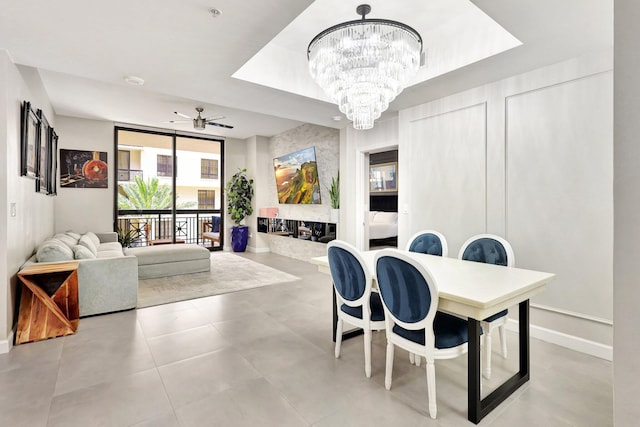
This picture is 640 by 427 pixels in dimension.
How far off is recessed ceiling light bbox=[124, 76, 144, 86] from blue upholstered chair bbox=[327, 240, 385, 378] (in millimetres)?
2741

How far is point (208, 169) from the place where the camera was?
26.9ft

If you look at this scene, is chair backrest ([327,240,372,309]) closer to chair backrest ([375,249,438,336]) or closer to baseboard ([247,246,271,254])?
chair backrest ([375,249,438,336])

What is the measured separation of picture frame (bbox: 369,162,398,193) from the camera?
7586 millimetres

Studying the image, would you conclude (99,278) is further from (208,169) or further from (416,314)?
(208,169)

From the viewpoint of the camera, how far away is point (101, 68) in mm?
3055

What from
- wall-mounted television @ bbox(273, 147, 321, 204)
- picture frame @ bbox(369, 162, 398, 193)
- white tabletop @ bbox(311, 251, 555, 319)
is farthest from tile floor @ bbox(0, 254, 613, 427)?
picture frame @ bbox(369, 162, 398, 193)

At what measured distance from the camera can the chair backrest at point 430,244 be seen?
10.3 ft

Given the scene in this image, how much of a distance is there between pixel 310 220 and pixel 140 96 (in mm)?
3678

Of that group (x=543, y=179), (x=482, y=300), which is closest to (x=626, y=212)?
(x=482, y=300)

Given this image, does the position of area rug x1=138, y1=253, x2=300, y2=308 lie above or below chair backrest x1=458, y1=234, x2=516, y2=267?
below

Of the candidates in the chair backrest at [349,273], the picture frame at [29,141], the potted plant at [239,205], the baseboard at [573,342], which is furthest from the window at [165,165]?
the baseboard at [573,342]

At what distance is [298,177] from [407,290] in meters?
5.24

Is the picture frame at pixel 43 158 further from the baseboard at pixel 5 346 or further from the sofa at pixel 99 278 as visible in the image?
the baseboard at pixel 5 346

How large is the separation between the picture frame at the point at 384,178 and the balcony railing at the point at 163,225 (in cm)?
414
